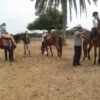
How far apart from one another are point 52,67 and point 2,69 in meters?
2.26

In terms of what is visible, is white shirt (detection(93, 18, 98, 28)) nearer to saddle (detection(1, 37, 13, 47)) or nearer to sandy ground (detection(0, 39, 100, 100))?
sandy ground (detection(0, 39, 100, 100))

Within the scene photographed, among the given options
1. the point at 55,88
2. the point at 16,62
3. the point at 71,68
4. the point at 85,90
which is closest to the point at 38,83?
the point at 55,88

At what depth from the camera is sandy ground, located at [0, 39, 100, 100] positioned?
47.5 feet

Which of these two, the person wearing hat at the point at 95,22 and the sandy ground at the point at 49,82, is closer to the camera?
the sandy ground at the point at 49,82

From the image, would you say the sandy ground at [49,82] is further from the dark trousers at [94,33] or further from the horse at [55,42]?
the horse at [55,42]

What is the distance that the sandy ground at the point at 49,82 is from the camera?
14.5 metres

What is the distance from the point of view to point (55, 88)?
15.4 metres

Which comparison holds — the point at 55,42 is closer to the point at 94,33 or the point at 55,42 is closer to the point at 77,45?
the point at 77,45

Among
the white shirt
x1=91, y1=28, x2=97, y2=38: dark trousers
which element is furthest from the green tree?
the white shirt

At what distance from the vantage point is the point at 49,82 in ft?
53.8

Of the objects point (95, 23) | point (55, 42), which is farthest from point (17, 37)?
point (95, 23)

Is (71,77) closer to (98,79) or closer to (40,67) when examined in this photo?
(98,79)

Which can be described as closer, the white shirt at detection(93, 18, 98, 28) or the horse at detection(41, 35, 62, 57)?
the white shirt at detection(93, 18, 98, 28)

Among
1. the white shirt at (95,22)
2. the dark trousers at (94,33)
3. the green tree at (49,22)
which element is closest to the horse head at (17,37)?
the dark trousers at (94,33)
